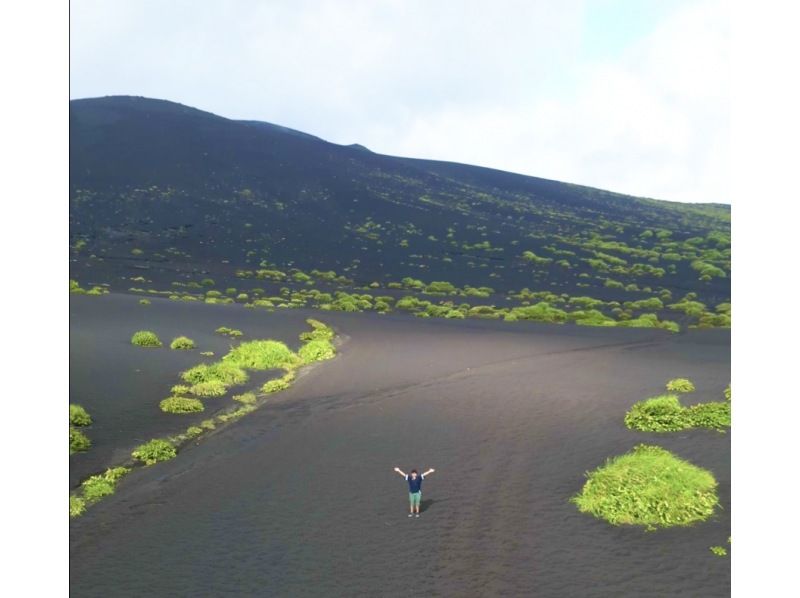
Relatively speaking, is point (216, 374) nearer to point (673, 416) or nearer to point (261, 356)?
point (261, 356)

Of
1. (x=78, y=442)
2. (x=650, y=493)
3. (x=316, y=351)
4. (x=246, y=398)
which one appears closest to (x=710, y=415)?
(x=650, y=493)

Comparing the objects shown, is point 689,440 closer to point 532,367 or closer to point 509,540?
point 509,540

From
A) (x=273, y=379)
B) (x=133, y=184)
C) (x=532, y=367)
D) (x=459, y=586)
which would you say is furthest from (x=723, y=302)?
(x=133, y=184)

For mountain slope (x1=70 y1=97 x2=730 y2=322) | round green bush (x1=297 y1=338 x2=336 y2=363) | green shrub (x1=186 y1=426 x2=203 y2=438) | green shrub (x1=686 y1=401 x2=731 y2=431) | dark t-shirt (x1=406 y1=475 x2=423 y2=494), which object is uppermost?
mountain slope (x1=70 y1=97 x2=730 y2=322)

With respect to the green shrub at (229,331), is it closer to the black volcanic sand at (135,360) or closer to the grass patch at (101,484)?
the black volcanic sand at (135,360)

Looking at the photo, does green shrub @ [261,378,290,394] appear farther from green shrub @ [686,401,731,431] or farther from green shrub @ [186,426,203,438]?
green shrub @ [686,401,731,431]

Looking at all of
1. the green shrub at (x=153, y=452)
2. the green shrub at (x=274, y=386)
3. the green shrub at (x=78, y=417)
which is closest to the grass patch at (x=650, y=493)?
the green shrub at (x=153, y=452)

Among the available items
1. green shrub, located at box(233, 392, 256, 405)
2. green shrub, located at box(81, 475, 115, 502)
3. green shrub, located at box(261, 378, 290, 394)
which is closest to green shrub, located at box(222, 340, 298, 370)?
green shrub, located at box(261, 378, 290, 394)
